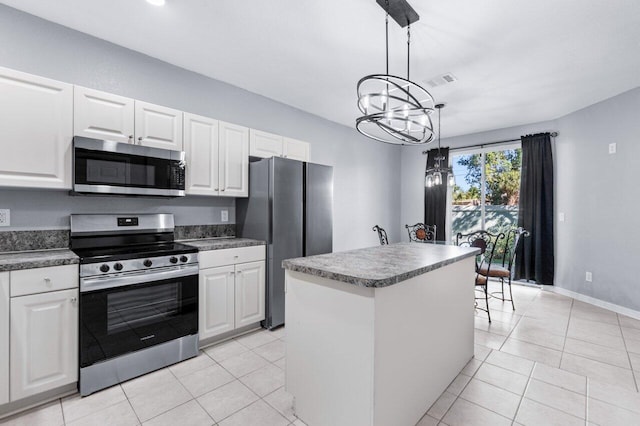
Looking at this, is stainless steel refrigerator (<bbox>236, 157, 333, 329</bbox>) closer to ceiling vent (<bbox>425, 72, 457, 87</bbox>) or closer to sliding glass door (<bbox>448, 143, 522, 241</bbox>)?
ceiling vent (<bbox>425, 72, 457, 87</bbox>)

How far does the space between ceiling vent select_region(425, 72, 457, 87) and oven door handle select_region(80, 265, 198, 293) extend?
317cm

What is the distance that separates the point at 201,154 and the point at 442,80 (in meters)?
2.76

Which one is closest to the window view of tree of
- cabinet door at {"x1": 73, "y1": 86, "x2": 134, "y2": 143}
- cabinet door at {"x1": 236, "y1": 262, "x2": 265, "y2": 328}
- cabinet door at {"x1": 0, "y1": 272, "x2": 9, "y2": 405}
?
Result: cabinet door at {"x1": 236, "y1": 262, "x2": 265, "y2": 328}

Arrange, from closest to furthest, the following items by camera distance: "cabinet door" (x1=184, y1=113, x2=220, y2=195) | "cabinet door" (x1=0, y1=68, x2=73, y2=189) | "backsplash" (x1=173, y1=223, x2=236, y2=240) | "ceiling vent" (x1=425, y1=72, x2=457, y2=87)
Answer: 1. "cabinet door" (x1=0, y1=68, x2=73, y2=189)
2. "cabinet door" (x1=184, y1=113, x2=220, y2=195)
3. "backsplash" (x1=173, y1=223, x2=236, y2=240)
4. "ceiling vent" (x1=425, y1=72, x2=457, y2=87)

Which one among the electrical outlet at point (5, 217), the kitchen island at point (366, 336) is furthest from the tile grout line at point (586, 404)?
the electrical outlet at point (5, 217)

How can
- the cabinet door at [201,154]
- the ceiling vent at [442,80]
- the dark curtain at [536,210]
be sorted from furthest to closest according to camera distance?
the dark curtain at [536,210], the ceiling vent at [442,80], the cabinet door at [201,154]

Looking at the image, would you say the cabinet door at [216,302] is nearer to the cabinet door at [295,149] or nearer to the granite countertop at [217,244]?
the granite countertop at [217,244]

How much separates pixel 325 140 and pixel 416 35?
240 centimetres

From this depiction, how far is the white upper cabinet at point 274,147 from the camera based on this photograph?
10.8 ft

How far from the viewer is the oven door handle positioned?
1984mm

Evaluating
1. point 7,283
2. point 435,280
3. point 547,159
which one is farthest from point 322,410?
point 547,159

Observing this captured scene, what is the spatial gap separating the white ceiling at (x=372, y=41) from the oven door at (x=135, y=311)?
2.01 metres

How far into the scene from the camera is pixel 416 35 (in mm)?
2504

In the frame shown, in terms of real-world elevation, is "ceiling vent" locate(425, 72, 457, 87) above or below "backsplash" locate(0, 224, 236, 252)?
above
